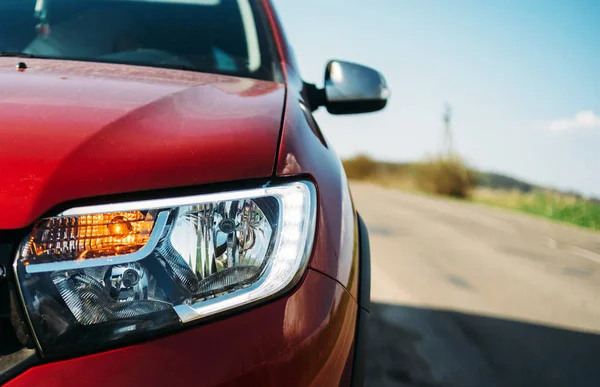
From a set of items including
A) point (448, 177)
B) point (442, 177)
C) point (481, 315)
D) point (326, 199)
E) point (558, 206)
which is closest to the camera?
point (326, 199)

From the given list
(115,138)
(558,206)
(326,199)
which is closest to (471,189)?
(558,206)

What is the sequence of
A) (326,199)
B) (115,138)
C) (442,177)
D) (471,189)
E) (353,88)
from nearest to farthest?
1. (115,138)
2. (326,199)
3. (353,88)
4. (471,189)
5. (442,177)

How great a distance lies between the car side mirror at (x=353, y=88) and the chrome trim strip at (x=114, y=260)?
4.39ft

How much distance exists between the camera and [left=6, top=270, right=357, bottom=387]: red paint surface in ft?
2.80

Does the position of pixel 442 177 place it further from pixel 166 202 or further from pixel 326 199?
pixel 166 202

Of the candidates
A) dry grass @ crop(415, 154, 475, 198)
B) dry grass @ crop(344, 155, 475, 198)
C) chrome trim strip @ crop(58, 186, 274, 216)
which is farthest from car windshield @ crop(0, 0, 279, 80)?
dry grass @ crop(415, 154, 475, 198)

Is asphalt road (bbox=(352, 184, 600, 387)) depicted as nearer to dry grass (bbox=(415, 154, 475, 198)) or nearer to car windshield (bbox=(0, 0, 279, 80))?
car windshield (bbox=(0, 0, 279, 80))

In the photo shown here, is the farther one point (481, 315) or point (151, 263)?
point (481, 315)

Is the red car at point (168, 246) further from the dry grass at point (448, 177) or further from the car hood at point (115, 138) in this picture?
the dry grass at point (448, 177)

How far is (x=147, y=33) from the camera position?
87.4 inches

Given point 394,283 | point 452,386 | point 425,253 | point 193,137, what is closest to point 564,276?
point 425,253

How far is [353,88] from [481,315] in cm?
239

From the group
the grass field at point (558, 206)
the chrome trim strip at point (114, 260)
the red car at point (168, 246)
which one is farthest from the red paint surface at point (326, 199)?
the grass field at point (558, 206)

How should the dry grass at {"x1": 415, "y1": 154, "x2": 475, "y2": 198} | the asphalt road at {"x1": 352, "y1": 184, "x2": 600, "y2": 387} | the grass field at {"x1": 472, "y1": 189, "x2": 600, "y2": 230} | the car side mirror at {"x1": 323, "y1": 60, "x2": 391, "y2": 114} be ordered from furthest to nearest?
the dry grass at {"x1": 415, "y1": 154, "x2": 475, "y2": 198} < the grass field at {"x1": 472, "y1": 189, "x2": 600, "y2": 230} < the asphalt road at {"x1": 352, "y1": 184, "x2": 600, "y2": 387} < the car side mirror at {"x1": 323, "y1": 60, "x2": 391, "y2": 114}
